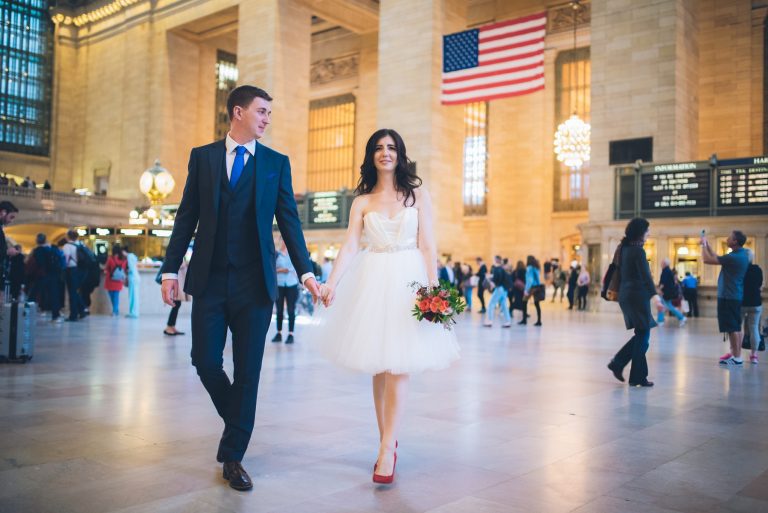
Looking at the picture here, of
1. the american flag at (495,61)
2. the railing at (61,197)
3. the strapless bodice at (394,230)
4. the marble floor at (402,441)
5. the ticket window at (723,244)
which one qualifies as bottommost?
the marble floor at (402,441)

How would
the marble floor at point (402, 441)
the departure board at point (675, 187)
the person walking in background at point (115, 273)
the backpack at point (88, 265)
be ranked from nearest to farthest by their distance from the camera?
the marble floor at point (402, 441), the backpack at point (88, 265), the person walking in background at point (115, 273), the departure board at point (675, 187)

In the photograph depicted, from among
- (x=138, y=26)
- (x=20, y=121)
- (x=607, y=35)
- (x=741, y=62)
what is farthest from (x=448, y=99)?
(x=20, y=121)

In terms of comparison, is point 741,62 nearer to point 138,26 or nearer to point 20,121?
point 138,26

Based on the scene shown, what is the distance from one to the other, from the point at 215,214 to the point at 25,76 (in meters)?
43.8

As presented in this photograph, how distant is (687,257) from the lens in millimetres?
17562

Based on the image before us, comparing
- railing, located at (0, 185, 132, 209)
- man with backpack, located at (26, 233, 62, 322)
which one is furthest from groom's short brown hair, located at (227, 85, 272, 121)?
railing, located at (0, 185, 132, 209)

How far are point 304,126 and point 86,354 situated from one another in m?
19.4

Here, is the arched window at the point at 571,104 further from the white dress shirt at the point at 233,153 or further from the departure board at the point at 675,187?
the white dress shirt at the point at 233,153

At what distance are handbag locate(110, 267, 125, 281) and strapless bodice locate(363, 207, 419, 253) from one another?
12.2 metres

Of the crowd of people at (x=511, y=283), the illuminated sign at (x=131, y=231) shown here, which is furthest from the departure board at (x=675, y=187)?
the illuminated sign at (x=131, y=231)

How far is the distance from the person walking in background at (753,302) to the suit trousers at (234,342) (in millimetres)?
7073

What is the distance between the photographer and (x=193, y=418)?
4.68 m

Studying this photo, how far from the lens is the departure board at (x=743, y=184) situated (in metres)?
16.4

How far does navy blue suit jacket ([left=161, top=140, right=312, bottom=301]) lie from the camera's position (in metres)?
3.26
